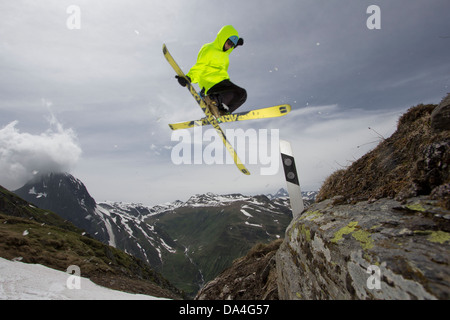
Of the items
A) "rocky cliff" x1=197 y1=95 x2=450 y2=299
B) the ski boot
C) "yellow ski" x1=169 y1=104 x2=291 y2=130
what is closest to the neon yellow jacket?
the ski boot

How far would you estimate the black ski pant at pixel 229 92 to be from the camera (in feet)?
32.3

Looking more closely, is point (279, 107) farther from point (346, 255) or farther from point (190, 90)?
point (346, 255)

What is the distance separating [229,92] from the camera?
10.0m

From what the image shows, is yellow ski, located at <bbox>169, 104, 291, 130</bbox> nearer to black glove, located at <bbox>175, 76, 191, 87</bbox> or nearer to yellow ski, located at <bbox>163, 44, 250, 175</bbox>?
yellow ski, located at <bbox>163, 44, 250, 175</bbox>

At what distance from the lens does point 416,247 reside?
5.76 feet

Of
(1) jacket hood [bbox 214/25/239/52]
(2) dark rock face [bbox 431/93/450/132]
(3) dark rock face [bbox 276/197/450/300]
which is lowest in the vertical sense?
(3) dark rock face [bbox 276/197/450/300]

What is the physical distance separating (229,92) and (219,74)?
949 mm

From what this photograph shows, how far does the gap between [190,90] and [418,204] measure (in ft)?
39.6

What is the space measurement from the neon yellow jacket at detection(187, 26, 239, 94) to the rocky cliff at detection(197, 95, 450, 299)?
7438 mm

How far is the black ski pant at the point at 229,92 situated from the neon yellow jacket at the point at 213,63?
0.21 m

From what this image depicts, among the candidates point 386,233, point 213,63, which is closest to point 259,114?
point 213,63

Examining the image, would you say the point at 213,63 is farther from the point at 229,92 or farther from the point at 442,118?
the point at 442,118

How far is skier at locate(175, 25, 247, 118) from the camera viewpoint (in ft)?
29.5
